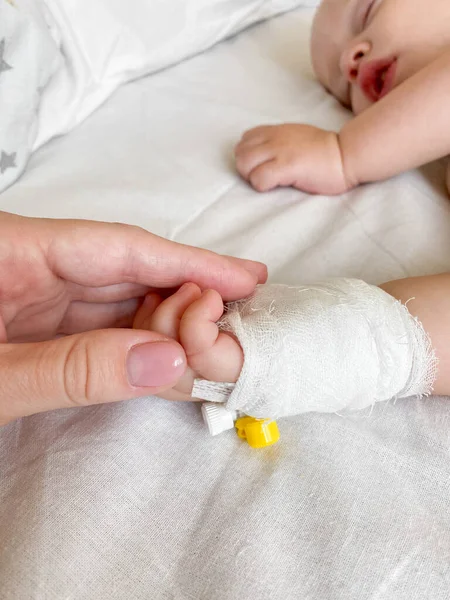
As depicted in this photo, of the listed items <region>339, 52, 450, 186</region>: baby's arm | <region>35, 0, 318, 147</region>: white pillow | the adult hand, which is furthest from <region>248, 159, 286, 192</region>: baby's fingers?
<region>35, 0, 318, 147</region>: white pillow

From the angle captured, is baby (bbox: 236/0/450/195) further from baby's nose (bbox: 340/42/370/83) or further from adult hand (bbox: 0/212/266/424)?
adult hand (bbox: 0/212/266/424)

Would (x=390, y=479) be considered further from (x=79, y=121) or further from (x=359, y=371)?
(x=79, y=121)

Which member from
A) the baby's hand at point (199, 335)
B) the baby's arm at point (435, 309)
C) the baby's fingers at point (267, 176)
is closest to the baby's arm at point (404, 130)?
the baby's fingers at point (267, 176)

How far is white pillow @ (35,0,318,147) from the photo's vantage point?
0.93 m

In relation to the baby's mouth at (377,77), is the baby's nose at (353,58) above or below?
above

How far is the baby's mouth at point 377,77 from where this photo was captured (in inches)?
37.6

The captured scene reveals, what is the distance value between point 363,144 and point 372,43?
26 centimetres

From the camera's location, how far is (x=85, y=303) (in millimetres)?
650

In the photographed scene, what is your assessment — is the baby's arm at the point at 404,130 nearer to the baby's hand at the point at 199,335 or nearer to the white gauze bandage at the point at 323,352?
the white gauze bandage at the point at 323,352

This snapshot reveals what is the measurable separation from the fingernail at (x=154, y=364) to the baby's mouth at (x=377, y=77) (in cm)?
72

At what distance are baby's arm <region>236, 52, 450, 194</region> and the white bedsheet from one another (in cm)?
5

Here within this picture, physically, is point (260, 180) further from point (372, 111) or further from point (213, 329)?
point (213, 329)

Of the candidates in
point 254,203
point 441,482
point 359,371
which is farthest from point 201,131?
point 441,482

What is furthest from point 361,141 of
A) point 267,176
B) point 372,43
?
point 372,43
